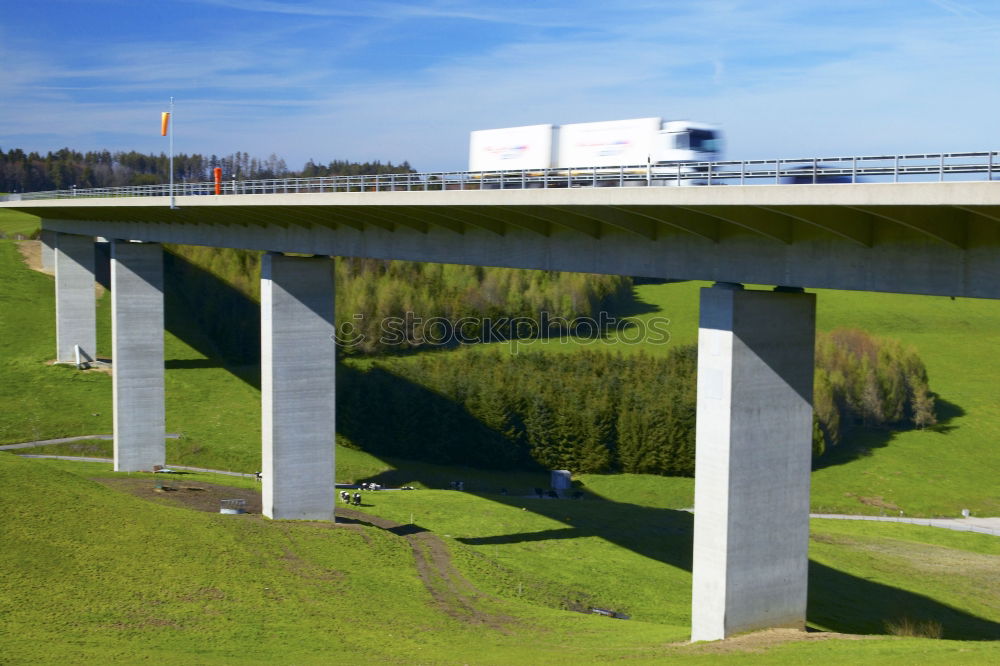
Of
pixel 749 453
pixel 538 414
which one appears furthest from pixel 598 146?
pixel 538 414

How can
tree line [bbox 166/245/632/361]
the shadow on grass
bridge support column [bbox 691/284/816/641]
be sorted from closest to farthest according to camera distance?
bridge support column [bbox 691/284/816/641] → the shadow on grass → tree line [bbox 166/245/632/361]

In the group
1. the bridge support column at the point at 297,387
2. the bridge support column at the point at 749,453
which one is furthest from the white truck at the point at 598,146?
the bridge support column at the point at 297,387

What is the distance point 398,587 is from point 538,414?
44636 mm

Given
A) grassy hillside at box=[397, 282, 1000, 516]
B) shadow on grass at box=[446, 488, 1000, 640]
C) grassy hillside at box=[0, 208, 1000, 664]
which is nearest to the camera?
grassy hillside at box=[0, 208, 1000, 664]

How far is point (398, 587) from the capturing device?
33531 millimetres

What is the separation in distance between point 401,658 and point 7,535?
13.4 metres

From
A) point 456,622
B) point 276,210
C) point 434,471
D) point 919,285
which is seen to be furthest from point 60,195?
point 919,285

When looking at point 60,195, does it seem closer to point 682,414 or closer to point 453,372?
point 453,372

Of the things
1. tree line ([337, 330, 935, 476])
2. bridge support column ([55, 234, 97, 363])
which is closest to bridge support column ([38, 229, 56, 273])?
bridge support column ([55, 234, 97, 363])

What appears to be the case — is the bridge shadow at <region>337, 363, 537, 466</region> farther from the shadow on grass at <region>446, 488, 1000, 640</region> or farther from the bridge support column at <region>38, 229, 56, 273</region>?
the bridge support column at <region>38, 229, 56, 273</region>

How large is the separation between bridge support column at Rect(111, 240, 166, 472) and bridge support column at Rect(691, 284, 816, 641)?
133 feet

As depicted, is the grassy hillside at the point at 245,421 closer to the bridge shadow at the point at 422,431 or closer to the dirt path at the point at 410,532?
the bridge shadow at the point at 422,431

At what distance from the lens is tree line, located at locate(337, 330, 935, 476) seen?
7644 cm

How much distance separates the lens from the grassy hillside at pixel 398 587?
973 inches
